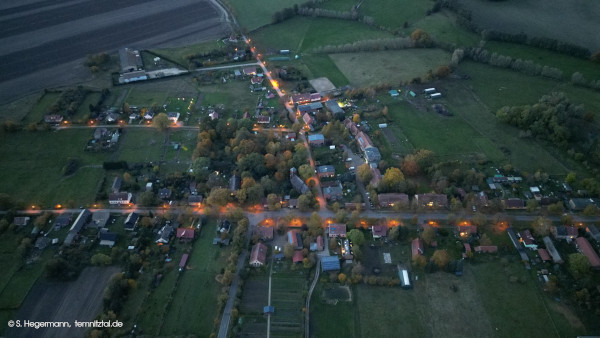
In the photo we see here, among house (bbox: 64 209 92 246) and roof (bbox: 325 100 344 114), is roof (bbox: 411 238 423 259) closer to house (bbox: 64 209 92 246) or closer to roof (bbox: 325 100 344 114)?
roof (bbox: 325 100 344 114)

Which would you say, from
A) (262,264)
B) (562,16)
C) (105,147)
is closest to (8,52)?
(105,147)

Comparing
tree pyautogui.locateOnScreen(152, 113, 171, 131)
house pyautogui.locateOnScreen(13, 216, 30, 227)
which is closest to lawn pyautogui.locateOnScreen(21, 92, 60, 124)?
tree pyautogui.locateOnScreen(152, 113, 171, 131)

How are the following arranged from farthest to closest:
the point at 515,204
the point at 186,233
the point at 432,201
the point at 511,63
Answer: the point at 511,63 → the point at 432,201 → the point at 515,204 → the point at 186,233

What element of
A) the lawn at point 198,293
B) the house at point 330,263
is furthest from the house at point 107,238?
the house at point 330,263

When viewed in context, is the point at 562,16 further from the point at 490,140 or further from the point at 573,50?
the point at 490,140

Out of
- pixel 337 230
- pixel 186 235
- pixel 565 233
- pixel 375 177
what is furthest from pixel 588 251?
pixel 186 235

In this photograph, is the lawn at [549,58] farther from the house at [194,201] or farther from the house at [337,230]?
the house at [194,201]

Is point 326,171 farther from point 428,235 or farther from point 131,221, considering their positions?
point 131,221
